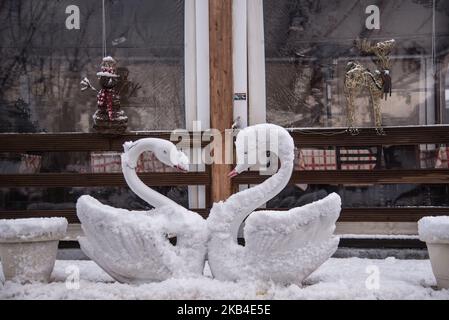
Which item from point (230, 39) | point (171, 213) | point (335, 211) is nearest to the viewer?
point (335, 211)

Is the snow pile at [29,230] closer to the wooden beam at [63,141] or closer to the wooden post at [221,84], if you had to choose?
the wooden beam at [63,141]

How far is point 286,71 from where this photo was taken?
6520mm

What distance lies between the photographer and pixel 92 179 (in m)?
6.41

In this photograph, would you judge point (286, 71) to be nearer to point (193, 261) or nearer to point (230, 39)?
point (230, 39)

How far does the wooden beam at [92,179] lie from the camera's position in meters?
6.40

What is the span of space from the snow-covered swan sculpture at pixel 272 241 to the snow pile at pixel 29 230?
1.27 metres

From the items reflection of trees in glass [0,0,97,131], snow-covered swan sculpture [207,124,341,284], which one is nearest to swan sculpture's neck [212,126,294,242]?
snow-covered swan sculpture [207,124,341,284]

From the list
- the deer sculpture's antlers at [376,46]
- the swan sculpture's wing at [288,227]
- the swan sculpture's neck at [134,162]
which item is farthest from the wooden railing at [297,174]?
the swan sculpture's wing at [288,227]

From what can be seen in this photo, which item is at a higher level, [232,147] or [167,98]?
[167,98]

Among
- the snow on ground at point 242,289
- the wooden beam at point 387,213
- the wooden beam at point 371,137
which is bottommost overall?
the snow on ground at point 242,289

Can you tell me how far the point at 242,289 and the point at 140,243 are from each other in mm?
821

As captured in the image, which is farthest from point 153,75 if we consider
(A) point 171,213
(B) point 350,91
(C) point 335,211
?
(C) point 335,211

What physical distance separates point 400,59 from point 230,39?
6.69ft
